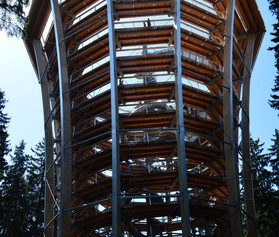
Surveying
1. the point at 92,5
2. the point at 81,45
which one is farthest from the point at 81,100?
the point at 92,5

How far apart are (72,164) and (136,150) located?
371 centimetres

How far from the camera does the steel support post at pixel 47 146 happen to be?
26.2 m

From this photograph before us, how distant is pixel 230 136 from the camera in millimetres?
23891

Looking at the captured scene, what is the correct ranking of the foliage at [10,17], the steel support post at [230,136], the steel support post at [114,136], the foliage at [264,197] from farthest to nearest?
the foliage at [264,197], the steel support post at [230,136], the steel support post at [114,136], the foliage at [10,17]


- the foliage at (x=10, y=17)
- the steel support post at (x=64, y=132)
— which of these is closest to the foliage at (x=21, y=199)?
the steel support post at (x=64, y=132)

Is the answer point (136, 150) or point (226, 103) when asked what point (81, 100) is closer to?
point (136, 150)

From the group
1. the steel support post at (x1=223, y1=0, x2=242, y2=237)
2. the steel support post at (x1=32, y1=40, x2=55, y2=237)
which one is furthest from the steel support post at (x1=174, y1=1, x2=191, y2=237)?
the steel support post at (x1=32, y1=40, x2=55, y2=237)

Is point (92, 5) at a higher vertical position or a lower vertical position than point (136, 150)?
higher

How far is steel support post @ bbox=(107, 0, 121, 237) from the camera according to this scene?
67.8ft

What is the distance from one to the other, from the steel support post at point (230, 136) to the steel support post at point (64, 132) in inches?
308

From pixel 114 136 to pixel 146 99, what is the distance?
192 inches

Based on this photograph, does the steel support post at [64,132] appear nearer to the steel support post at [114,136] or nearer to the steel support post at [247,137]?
the steel support post at [114,136]

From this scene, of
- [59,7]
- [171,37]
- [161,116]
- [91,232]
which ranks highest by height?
[59,7]

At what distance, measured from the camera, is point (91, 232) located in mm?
26734
